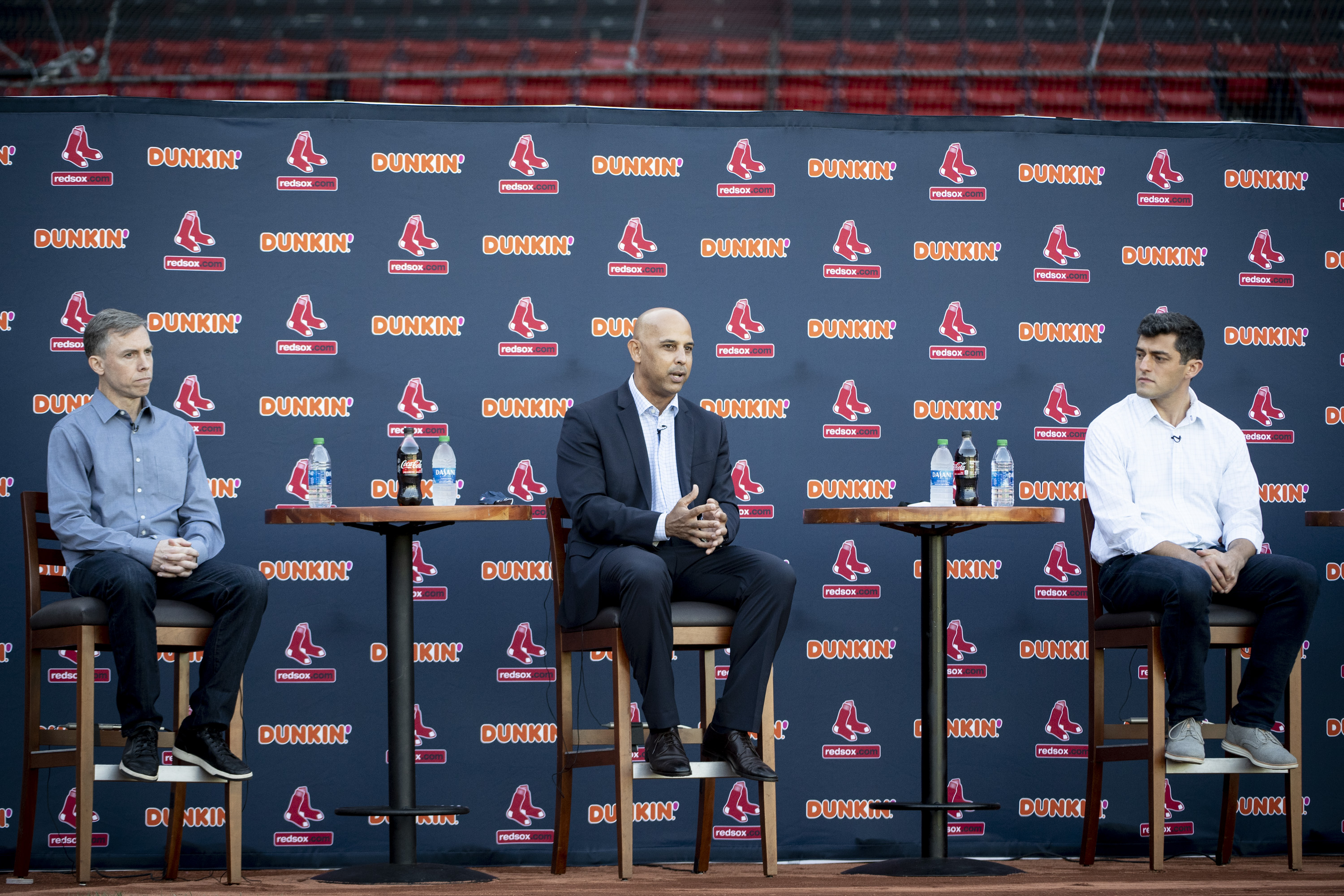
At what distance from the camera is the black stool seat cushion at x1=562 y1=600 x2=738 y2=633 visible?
3.18 m

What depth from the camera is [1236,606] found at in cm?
348

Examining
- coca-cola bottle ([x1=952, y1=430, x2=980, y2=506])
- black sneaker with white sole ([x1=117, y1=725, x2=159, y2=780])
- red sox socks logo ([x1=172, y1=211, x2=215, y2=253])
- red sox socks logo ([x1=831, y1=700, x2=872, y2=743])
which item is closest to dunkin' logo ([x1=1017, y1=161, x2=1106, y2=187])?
coca-cola bottle ([x1=952, y1=430, x2=980, y2=506])

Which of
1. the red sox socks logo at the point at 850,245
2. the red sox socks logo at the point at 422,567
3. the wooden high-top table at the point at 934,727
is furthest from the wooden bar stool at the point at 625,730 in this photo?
the red sox socks logo at the point at 850,245

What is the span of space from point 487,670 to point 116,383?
1.57 m

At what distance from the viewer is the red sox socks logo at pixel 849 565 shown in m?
4.34

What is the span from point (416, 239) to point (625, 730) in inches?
82.0

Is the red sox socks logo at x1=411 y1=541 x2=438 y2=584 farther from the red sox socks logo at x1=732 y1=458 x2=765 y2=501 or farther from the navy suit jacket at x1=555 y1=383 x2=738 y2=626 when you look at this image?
the red sox socks logo at x1=732 y1=458 x2=765 y2=501

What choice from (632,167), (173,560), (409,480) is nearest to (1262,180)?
(632,167)

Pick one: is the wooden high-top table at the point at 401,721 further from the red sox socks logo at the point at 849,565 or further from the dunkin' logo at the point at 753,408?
the red sox socks logo at the point at 849,565

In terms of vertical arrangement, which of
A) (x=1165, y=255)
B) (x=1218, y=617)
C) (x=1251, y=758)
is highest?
(x=1165, y=255)

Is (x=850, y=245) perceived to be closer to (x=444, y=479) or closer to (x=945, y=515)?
(x=945, y=515)

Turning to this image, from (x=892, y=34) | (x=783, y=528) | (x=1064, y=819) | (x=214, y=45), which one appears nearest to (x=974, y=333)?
(x=783, y=528)

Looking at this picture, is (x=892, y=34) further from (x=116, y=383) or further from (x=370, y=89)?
(x=116, y=383)

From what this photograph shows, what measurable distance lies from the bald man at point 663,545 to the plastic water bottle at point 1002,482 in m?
0.92
